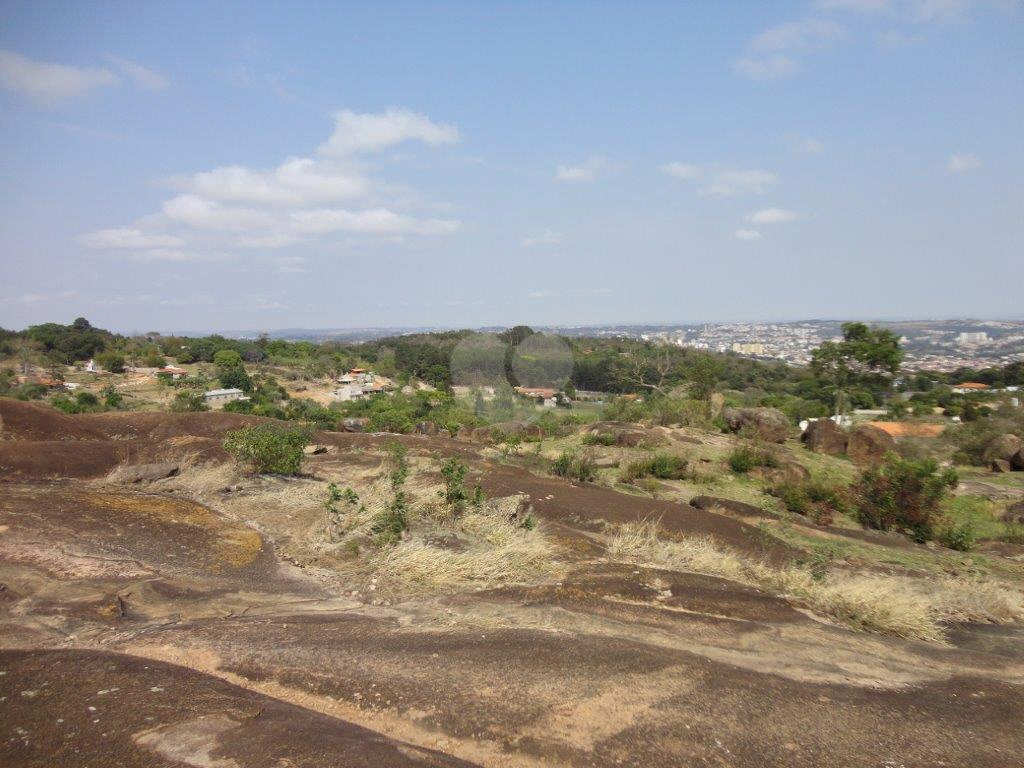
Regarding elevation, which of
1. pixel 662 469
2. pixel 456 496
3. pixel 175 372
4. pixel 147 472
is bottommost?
pixel 662 469

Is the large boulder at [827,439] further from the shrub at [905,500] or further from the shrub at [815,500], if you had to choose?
the shrub at [905,500]

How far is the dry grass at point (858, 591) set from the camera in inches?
225

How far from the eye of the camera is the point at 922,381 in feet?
144

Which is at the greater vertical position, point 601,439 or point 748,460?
point 601,439

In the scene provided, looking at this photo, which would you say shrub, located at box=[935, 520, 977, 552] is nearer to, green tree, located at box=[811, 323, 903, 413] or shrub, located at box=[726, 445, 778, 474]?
shrub, located at box=[726, 445, 778, 474]

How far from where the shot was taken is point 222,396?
31.1 m

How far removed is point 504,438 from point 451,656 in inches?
589

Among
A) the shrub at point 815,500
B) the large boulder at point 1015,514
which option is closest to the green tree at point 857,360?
the large boulder at point 1015,514

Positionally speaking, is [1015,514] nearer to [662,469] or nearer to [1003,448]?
[662,469]

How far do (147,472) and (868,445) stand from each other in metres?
18.9

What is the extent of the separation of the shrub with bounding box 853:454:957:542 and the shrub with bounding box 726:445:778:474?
10.9 ft

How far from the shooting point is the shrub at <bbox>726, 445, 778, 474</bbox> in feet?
52.1

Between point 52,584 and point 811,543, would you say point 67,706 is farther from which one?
point 811,543

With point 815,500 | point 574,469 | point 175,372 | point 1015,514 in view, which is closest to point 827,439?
point 1015,514
